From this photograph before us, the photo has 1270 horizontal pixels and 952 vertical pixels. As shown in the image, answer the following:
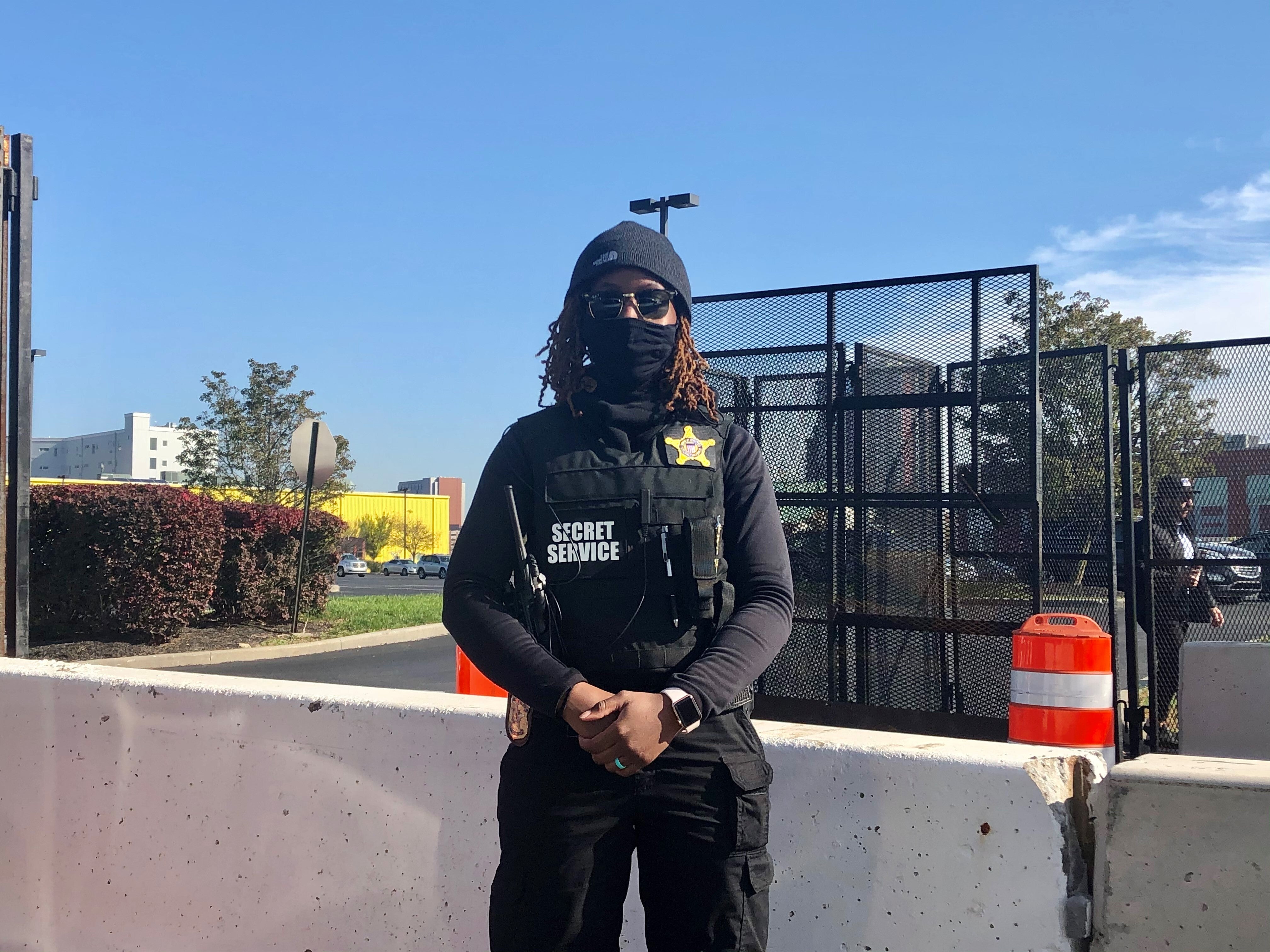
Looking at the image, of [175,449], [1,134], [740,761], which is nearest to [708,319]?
[1,134]

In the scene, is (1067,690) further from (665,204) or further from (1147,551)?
(665,204)

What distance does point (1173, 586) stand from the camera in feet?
21.6

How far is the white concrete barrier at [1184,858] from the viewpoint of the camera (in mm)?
2102

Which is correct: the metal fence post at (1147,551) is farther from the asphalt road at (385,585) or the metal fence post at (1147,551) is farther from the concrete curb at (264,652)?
the asphalt road at (385,585)

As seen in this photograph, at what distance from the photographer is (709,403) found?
2.29 m

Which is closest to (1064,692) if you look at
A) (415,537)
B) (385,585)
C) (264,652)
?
(264,652)

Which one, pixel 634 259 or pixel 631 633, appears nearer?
pixel 631 633

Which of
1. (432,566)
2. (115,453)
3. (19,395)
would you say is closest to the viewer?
(19,395)

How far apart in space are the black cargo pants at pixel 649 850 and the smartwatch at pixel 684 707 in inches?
3.9

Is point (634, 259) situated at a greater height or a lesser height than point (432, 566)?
greater

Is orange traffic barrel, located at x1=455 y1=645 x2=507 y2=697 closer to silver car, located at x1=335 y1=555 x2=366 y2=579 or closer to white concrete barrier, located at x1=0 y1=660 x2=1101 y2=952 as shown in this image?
white concrete barrier, located at x1=0 y1=660 x2=1101 y2=952

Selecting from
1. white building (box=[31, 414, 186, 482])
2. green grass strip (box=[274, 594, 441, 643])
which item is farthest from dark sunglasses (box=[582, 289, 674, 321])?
white building (box=[31, 414, 186, 482])

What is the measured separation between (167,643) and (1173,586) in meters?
10.9

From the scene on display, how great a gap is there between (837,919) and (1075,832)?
611 millimetres
